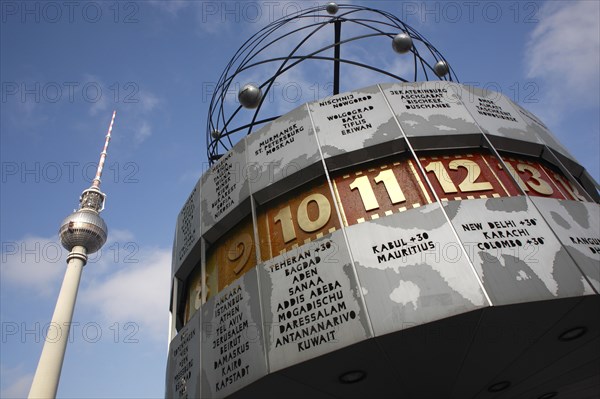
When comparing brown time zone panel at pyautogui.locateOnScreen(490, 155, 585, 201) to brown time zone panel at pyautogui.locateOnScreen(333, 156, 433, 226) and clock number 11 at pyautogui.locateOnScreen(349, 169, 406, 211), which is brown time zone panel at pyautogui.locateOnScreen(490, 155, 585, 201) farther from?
clock number 11 at pyautogui.locateOnScreen(349, 169, 406, 211)

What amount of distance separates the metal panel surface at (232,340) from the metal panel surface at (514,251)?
356 centimetres

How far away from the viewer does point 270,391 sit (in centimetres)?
688

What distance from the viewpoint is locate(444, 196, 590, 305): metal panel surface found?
598 cm

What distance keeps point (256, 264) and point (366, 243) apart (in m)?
2.20

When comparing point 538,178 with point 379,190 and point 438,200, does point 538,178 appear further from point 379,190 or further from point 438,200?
point 379,190

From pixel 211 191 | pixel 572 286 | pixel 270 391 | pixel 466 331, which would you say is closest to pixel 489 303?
pixel 466 331

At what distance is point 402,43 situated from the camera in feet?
36.1

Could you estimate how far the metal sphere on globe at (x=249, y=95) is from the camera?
10445mm

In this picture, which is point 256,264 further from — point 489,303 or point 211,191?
point 489,303

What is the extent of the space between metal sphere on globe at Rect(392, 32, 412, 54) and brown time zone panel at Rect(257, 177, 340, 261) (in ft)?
15.5

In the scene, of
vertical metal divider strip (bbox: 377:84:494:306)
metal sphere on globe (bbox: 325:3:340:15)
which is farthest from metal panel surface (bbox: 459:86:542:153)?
metal sphere on globe (bbox: 325:3:340:15)

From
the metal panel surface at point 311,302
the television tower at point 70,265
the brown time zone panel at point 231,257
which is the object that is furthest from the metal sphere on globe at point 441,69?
the television tower at point 70,265

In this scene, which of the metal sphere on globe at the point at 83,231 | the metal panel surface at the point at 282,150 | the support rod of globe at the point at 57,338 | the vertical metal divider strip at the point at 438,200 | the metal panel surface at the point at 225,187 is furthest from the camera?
the metal sphere on globe at the point at 83,231

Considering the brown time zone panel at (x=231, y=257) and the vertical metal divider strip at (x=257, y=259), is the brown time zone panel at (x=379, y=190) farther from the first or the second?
the brown time zone panel at (x=231, y=257)
